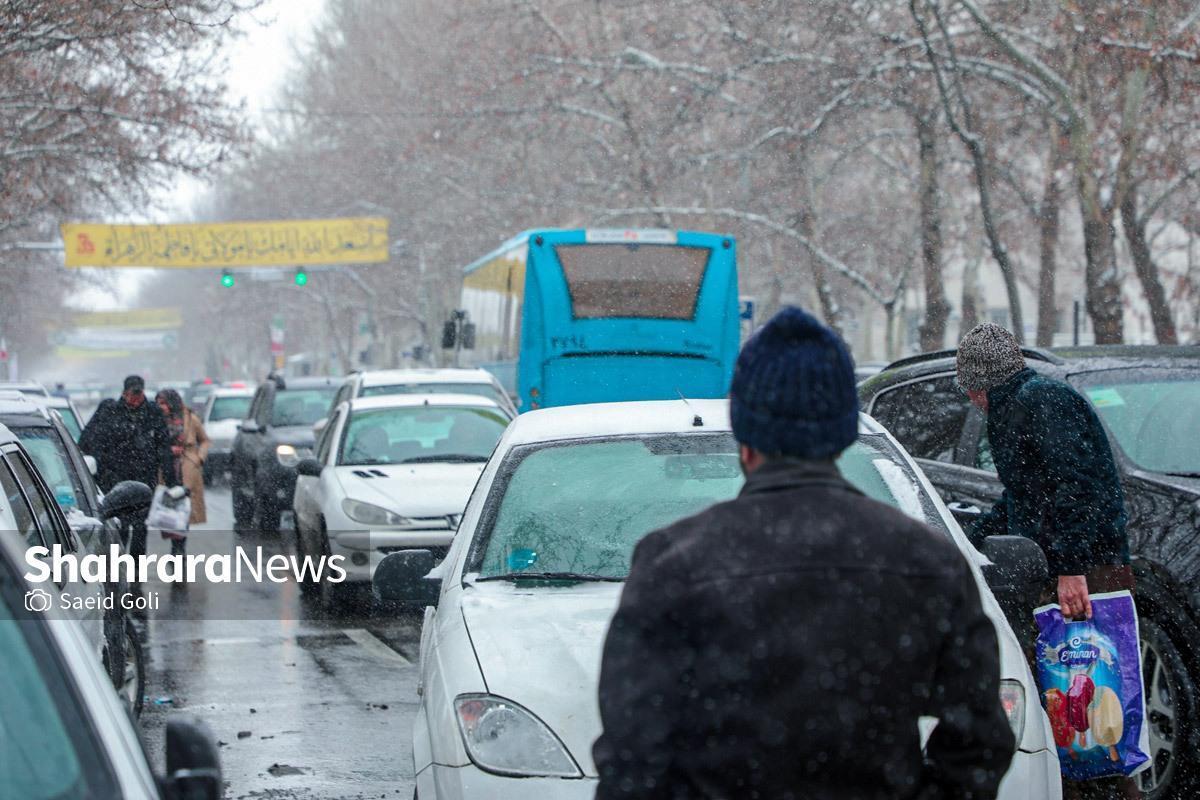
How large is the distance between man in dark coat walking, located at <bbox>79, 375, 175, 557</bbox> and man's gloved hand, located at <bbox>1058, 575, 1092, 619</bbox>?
28.9 feet

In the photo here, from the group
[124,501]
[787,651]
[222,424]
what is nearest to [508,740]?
[787,651]

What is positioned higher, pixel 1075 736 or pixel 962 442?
pixel 962 442

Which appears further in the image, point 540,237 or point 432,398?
point 540,237

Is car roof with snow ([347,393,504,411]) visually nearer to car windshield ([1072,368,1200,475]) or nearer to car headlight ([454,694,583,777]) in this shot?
car windshield ([1072,368,1200,475])

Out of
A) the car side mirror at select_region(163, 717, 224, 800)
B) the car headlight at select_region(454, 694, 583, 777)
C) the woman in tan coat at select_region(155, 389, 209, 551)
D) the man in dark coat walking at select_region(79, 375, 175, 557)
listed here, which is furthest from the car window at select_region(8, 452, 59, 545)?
the woman in tan coat at select_region(155, 389, 209, 551)

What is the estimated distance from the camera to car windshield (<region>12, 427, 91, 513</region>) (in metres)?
8.16

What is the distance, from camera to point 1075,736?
5441 mm

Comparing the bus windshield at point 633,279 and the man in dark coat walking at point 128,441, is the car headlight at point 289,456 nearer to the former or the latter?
the man in dark coat walking at point 128,441

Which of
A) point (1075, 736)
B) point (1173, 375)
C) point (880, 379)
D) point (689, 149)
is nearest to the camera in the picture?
point (1075, 736)

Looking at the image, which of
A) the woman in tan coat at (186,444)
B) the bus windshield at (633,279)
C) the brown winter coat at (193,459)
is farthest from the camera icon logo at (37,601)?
the bus windshield at (633,279)

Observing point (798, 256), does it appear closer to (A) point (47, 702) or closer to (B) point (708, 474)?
(B) point (708, 474)

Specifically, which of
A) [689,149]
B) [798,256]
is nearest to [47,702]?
[689,149]

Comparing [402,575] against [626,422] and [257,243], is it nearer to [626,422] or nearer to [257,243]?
[626,422]

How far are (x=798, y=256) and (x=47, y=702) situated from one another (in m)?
36.4
